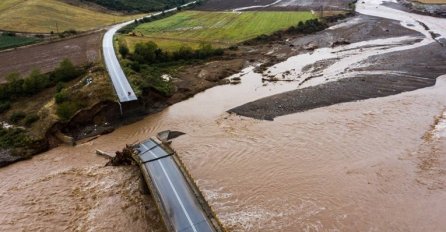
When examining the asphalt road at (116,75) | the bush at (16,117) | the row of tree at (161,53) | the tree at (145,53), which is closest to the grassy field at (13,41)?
the asphalt road at (116,75)

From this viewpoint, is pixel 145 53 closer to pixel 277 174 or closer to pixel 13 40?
pixel 13 40

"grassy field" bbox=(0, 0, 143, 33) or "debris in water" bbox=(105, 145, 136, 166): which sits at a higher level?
"grassy field" bbox=(0, 0, 143, 33)

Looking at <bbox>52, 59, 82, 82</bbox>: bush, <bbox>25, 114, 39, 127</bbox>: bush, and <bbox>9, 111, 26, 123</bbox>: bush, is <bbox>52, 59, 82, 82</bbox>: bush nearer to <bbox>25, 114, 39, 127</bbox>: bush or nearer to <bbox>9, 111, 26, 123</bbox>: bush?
<bbox>9, 111, 26, 123</bbox>: bush

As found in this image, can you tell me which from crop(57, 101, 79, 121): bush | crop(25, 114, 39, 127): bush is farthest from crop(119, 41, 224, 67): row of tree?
crop(25, 114, 39, 127): bush

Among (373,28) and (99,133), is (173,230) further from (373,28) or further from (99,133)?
(373,28)

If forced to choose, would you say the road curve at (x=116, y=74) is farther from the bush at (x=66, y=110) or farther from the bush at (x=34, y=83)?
the bush at (x=34, y=83)

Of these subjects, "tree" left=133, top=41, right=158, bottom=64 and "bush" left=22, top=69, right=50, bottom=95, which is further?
"tree" left=133, top=41, right=158, bottom=64

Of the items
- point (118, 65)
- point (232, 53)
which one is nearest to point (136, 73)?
point (118, 65)
